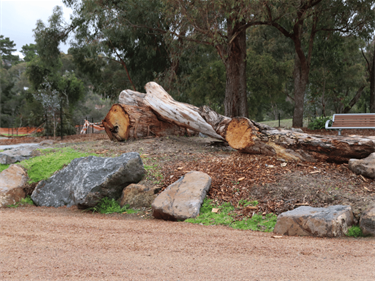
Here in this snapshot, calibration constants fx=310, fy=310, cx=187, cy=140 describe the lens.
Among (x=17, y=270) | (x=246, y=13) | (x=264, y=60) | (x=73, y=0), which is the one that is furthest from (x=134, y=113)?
(x=73, y=0)

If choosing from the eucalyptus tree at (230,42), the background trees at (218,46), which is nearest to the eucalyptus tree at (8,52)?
the background trees at (218,46)

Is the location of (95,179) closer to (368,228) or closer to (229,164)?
(229,164)

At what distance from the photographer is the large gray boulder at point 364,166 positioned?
4414mm

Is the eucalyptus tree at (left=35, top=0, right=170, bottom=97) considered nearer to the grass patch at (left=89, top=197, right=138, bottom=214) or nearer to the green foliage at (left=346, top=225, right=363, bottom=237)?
the grass patch at (left=89, top=197, right=138, bottom=214)

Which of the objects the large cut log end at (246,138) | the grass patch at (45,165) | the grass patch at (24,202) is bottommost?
the grass patch at (24,202)

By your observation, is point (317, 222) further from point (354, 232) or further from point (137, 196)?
point (137, 196)

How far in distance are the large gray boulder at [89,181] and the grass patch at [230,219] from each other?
4.47 ft

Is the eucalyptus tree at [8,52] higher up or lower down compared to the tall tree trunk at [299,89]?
higher up

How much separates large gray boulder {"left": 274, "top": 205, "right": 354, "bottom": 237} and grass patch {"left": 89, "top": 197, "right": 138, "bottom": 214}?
6.96 ft

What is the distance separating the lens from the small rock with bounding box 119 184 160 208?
461 centimetres

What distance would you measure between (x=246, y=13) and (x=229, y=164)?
6047mm

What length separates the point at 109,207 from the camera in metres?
4.63

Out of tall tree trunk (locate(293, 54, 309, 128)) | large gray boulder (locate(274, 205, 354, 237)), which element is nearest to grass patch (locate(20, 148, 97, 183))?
large gray boulder (locate(274, 205, 354, 237))

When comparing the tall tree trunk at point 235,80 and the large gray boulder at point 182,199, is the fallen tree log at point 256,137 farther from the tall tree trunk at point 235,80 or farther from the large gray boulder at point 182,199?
the tall tree trunk at point 235,80
